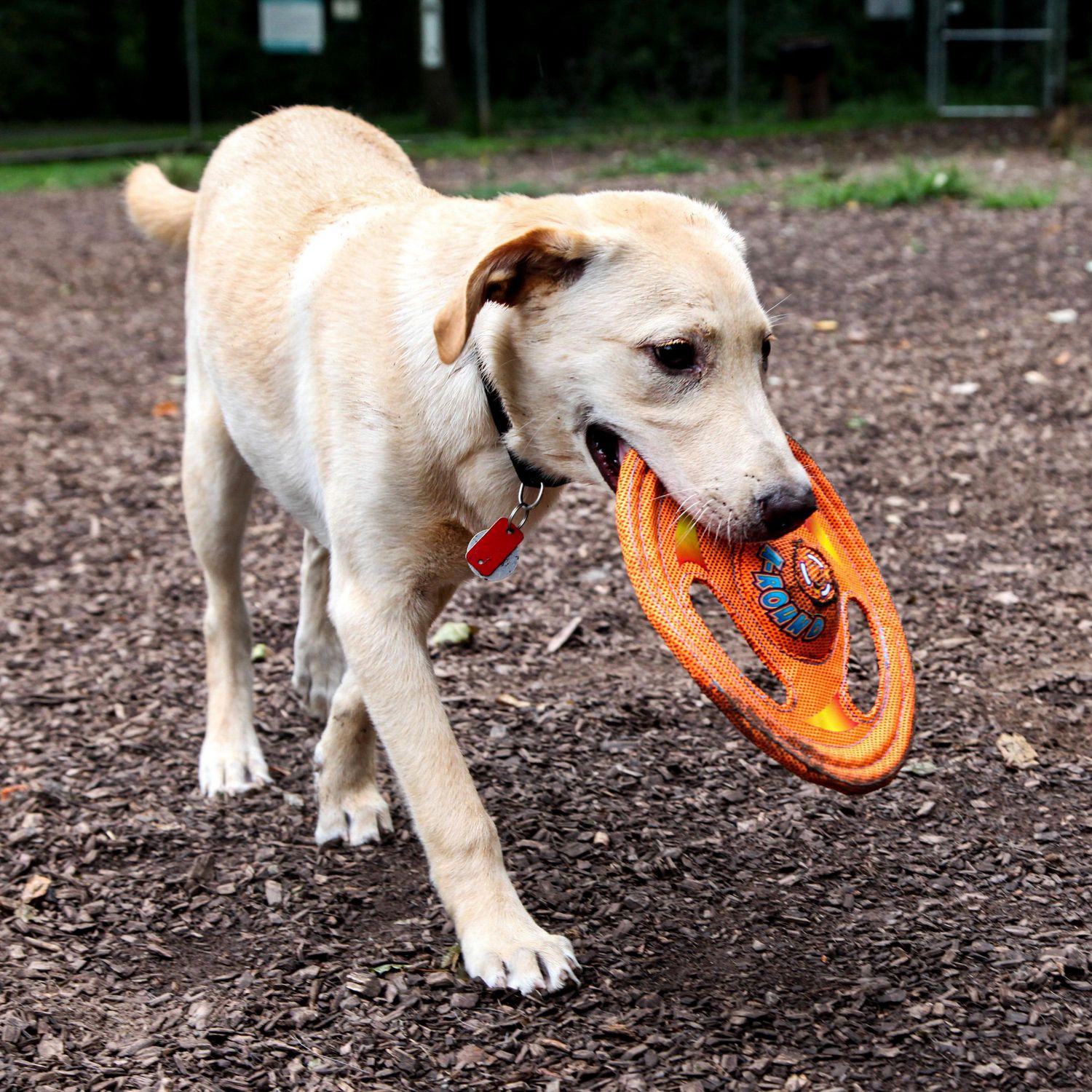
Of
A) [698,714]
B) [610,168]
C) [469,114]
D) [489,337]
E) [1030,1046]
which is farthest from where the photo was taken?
[469,114]

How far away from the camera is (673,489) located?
2695mm

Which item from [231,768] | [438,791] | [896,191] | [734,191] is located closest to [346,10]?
[734,191]

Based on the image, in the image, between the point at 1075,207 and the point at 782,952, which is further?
the point at 1075,207

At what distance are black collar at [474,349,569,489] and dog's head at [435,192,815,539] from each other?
19 mm

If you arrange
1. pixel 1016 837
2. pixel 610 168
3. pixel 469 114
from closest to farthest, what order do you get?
pixel 1016 837
pixel 610 168
pixel 469 114

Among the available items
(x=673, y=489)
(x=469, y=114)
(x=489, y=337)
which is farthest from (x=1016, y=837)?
(x=469, y=114)

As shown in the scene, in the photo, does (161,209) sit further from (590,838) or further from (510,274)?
(590,838)

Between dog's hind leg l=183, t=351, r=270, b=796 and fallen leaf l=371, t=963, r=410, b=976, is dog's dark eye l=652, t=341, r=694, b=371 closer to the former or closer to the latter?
fallen leaf l=371, t=963, r=410, b=976

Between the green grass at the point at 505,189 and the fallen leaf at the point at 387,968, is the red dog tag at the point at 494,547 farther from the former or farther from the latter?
the green grass at the point at 505,189

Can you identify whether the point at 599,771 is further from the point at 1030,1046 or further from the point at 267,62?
the point at 267,62

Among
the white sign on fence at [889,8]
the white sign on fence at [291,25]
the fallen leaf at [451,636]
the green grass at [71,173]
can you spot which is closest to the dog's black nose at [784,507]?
the fallen leaf at [451,636]

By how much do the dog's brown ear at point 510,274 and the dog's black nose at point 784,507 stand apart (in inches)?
22.9

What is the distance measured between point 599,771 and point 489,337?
52.3 inches

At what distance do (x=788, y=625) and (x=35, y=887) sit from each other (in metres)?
1.79
